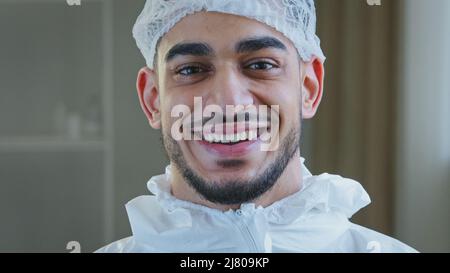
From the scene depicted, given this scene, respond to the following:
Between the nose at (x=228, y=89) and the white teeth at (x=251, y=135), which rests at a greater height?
the nose at (x=228, y=89)

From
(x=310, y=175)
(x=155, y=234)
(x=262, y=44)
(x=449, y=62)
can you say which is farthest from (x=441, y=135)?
(x=155, y=234)

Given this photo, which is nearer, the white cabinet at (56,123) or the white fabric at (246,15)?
the white fabric at (246,15)

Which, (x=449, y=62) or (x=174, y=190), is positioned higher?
(x=449, y=62)

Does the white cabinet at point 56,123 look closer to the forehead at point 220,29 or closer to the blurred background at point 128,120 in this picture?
the blurred background at point 128,120

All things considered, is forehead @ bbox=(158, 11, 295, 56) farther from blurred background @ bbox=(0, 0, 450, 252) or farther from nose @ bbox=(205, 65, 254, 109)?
blurred background @ bbox=(0, 0, 450, 252)

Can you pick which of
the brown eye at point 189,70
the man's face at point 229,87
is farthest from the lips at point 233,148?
the brown eye at point 189,70

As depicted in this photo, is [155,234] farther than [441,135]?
No

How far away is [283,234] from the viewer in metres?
1.00

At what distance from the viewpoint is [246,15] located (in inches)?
36.1

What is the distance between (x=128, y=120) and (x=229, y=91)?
22 cm

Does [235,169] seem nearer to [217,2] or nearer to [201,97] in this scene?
[201,97]

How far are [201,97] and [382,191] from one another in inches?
15.4

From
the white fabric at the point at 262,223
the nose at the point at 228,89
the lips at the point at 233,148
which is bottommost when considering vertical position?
the white fabric at the point at 262,223

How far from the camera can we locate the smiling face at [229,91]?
0.93 meters
